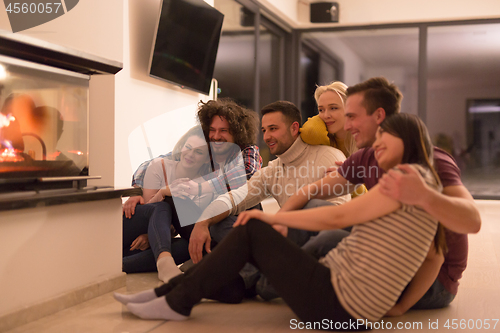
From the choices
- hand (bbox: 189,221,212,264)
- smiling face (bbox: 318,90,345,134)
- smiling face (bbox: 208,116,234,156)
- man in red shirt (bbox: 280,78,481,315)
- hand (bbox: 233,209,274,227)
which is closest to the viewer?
man in red shirt (bbox: 280,78,481,315)

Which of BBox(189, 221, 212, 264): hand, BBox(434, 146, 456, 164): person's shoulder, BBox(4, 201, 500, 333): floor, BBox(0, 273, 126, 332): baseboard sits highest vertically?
BBox(434, 146, 456, 164): person's shoulder

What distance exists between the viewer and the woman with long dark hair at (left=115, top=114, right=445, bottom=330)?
1416 millimetres

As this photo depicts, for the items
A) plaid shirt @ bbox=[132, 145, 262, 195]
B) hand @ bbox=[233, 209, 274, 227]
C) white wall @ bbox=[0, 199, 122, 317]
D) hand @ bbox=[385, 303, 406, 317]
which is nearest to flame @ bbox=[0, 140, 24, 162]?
white wall @ bbox=[0, 199, 122, 317]

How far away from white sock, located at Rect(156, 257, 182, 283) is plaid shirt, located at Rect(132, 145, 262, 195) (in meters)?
0.49

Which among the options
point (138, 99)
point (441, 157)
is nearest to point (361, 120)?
point (441, 157)

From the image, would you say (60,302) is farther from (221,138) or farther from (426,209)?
(426,209)

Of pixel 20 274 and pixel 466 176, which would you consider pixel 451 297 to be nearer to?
pixel 20 274

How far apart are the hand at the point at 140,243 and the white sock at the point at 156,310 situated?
0.89 meters

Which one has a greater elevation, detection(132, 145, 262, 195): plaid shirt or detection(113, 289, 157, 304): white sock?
detection(132, 145, 262, 195): plaid shirt

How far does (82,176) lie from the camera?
197 cm

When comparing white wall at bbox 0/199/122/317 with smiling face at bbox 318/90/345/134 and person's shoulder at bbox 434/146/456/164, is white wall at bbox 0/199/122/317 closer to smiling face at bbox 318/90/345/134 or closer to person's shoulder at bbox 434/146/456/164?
smiling face at bbox 318/90/345/134

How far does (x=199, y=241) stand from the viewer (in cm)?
225

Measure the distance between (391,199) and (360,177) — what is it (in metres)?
0.50

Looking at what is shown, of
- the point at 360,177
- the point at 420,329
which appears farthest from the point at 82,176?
the point at 420,329
